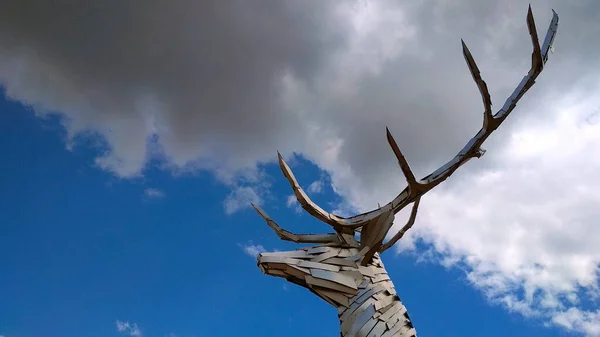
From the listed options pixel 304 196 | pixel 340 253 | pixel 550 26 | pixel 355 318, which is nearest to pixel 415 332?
pixel 355 318

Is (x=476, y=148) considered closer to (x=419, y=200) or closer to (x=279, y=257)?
(x=419, y=200)

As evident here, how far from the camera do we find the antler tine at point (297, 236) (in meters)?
5.77

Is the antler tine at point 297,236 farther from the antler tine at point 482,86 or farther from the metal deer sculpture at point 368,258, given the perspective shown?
the antler tine at point 482,86

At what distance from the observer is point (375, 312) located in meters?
4.83

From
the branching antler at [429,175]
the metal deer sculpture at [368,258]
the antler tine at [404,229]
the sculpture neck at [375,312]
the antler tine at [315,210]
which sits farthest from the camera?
the antler tine at [404,229]

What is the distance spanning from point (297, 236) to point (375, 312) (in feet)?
5.08

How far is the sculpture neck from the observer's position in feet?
15.6

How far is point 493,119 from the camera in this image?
5238mm

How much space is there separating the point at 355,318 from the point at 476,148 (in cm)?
210

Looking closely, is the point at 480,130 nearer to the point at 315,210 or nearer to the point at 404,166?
the point at 404,166

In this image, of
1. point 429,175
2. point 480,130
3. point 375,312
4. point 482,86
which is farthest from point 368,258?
point 482,86

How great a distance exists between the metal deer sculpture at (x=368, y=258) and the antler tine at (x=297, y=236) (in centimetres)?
5

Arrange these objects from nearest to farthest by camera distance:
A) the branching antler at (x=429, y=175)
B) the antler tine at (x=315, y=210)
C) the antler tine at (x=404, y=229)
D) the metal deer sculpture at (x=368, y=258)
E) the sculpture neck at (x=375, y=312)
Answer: the sculpture neck at (x=375, y=312)
the metal deer sculpture at (x=368, y=258)
the branching antler at (x=429, y=175)
the antler tine at (x=315, y=210)
the antler tine at (x=404, y=229)

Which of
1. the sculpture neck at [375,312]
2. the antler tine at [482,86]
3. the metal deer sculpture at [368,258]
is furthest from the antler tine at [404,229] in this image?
the antler tine at [482,86]
